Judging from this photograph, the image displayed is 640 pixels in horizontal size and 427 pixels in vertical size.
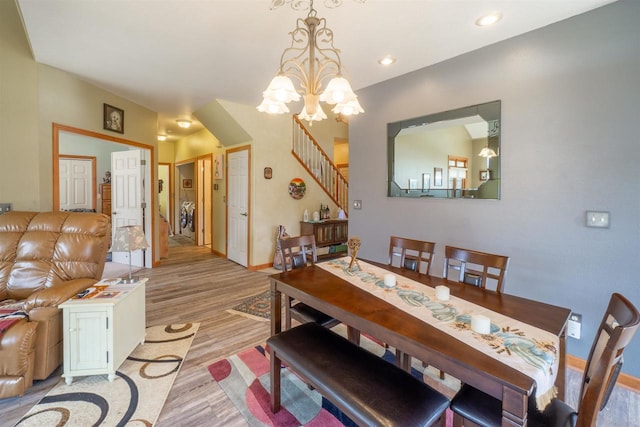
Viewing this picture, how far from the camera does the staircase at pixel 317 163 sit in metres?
5.62

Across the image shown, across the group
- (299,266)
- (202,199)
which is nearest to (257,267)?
(299,266)

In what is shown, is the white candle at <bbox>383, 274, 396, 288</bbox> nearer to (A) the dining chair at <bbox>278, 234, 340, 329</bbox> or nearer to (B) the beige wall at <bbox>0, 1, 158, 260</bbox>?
(A) the dining chair at <bbox>278, 234, 340, 329</bbox>

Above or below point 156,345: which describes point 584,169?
above

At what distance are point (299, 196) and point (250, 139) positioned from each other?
4.55 ft

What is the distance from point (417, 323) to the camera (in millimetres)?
1363

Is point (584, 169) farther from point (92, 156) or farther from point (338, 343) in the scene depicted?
point (92, 156)

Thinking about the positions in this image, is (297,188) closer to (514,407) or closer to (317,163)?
(317,163)

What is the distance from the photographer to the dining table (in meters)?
1.00

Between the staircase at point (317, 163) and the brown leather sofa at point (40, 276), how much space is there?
3.64 m

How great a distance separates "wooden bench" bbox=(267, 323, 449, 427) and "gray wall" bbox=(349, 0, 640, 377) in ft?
5.87

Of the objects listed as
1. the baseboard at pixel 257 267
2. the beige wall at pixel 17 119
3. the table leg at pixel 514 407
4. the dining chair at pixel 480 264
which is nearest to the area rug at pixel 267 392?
the dining chair at pixel 480 264

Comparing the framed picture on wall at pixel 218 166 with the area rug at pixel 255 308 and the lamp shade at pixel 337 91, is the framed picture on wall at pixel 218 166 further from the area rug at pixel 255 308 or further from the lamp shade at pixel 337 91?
the lamp shade at pixel 337 91

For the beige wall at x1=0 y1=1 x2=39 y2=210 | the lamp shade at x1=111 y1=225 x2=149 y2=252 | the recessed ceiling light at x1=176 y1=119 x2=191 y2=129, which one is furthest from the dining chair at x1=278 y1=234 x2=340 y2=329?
the recessed ceiling light at x1=176 y1=119 x2=191 y2=129

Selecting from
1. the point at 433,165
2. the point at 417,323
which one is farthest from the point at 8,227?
the point at 433,165
